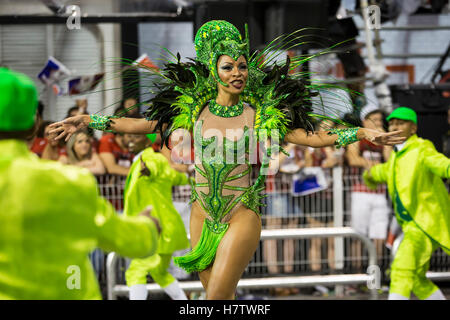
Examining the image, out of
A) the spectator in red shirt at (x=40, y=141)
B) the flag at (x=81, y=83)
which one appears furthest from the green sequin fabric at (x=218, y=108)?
the flag at (x=81, y=83)

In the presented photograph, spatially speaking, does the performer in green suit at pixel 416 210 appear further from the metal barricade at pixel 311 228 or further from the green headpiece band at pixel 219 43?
the green headpiece band at pixel 219 43

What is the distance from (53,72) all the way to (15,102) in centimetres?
632

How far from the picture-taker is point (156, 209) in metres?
6.68

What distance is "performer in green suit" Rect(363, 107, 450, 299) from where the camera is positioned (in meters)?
6.33

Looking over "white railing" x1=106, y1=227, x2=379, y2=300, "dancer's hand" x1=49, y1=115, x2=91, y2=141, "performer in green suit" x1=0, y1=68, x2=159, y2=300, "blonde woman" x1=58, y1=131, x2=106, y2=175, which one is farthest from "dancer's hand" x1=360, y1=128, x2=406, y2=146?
"blonde woman" x1=58, y1=131, x2=106, y2=175

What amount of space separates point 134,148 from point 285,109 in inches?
98.5

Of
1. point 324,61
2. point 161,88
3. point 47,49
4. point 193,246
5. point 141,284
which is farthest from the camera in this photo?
point 47,49

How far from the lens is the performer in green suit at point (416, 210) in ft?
20.8

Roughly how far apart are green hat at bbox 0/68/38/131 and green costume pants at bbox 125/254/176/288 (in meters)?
3.83

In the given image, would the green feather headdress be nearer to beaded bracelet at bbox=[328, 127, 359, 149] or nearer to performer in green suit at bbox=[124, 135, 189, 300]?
beaded bracelet at bbox=[328, 127, 359, 149]

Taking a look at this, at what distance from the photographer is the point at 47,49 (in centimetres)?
1074

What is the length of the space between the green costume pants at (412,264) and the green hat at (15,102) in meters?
4.16
